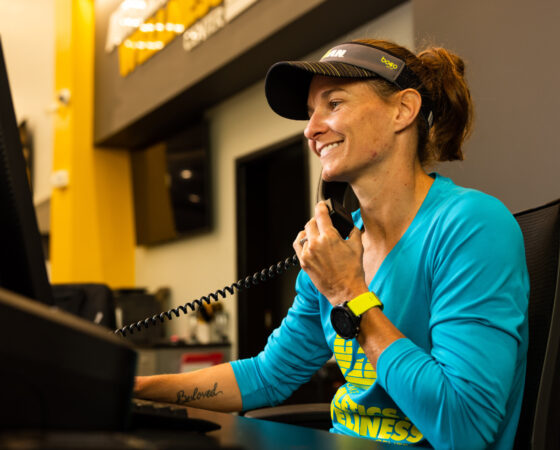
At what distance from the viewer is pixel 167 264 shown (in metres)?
5.72

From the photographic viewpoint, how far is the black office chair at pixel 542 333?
38.3 inches

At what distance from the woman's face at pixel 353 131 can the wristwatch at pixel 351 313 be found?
12.6 inches

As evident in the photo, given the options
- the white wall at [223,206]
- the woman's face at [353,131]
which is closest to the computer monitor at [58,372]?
the woman's face at [353,131]

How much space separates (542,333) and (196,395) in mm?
638

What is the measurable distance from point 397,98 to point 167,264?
4642 mm

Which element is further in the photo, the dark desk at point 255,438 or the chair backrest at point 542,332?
the chair backrest at point 542,332

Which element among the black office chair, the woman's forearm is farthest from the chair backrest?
the woman's forearm

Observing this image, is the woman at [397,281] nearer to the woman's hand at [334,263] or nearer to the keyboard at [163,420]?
the woman's hand at [334,263]

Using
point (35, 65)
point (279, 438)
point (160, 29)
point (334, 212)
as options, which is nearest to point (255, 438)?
point (279, 438)

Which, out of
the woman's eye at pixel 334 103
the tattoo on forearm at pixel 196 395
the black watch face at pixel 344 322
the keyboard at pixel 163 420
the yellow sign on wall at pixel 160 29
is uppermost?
the yellow sign on wall at pixel 160 29

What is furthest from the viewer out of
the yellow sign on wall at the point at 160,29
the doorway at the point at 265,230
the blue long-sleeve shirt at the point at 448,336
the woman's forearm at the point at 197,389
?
the doorway at the point at 265,230

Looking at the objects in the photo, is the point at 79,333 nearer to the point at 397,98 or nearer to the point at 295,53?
the point at 397,98

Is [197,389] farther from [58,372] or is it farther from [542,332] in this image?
[58,372]

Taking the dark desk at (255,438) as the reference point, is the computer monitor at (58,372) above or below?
above
